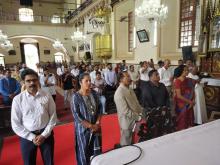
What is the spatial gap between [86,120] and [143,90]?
3.66 ft

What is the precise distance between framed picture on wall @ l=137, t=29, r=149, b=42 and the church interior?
42mm

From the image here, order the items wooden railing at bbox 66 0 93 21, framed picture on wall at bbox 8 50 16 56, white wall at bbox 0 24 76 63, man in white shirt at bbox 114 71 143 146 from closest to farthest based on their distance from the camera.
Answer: man in white shirt at bbox 114 71 143 146 → wooden railing at bbox 66 0 93 21 → white wall at bbox 0 24 76 63 → framed picture on wall at bbox 8 50 16 56

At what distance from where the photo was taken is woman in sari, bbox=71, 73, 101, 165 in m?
2.14

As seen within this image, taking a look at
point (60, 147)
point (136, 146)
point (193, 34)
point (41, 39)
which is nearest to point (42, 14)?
point (41, 39)

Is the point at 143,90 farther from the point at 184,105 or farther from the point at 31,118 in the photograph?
the point at 31,118

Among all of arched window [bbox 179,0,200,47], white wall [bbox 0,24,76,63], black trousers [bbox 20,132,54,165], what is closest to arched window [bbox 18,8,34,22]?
white wall [bbox 0,24,76,63]

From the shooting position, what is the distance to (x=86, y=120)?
217 centimetres

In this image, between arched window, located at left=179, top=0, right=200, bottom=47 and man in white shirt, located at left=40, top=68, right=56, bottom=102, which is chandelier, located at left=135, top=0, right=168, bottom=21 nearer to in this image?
arched window, located at left=179, top=0, right=200, bottom=47

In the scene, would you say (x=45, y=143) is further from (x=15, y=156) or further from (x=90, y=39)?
(x=90, y=39)

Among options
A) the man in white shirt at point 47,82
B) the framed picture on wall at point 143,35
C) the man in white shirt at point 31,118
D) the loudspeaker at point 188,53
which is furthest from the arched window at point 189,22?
the man in white shirt at point 31,118

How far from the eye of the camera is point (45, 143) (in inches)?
80.7

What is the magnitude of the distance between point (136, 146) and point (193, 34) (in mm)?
6797

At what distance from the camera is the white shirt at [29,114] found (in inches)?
75.8

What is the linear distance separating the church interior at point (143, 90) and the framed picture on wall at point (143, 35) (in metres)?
0.04
